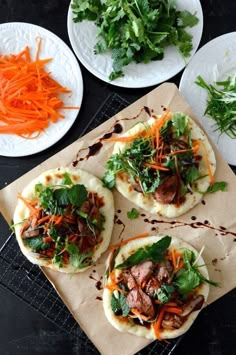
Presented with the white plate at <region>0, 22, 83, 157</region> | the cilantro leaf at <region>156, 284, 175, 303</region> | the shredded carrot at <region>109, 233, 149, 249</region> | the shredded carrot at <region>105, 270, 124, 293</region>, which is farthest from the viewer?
the white plate at <region>0, 22, 83, 157</region>

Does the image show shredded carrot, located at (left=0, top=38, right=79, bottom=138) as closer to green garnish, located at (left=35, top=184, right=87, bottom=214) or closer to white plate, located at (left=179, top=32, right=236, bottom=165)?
green garnish, located at (left=35, top=184, right=87, bottom=214)

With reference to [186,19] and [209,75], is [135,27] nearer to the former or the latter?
[186,19]

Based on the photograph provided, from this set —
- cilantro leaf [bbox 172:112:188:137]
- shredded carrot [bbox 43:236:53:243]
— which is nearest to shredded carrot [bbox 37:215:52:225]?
shredded carrot [bbox 43:236:53:243]

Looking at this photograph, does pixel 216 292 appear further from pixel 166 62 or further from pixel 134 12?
pixel 134 12

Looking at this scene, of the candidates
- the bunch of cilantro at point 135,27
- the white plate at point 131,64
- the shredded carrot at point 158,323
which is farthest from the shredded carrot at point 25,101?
the shredded carrot at point 158,323

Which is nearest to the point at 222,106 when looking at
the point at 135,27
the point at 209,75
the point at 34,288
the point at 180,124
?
the point at 209,75

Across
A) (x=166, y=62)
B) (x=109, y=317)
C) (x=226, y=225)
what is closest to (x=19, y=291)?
(x=109, y=317)

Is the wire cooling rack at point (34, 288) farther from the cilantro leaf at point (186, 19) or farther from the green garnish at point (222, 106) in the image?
the cilantro leaf at point (186, 19)
